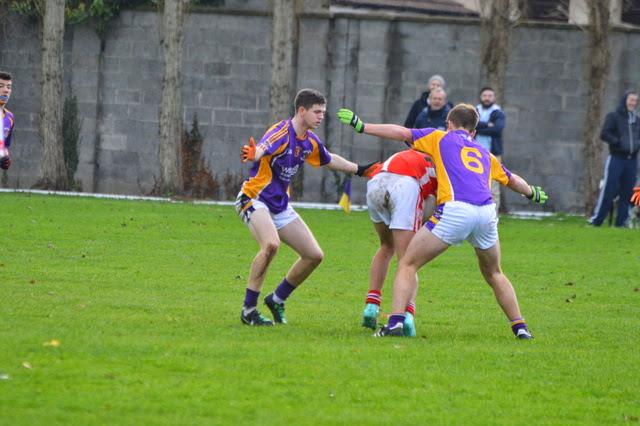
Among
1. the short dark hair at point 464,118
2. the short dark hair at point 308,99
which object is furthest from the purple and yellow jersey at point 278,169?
the short dark hair at point 464,118

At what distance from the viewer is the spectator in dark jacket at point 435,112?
14305mm

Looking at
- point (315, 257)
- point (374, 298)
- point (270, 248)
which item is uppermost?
point (270, 248)

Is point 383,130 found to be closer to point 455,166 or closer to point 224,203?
point 455,166

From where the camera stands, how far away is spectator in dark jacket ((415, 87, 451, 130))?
14.3m

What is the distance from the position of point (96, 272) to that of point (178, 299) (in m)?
1.92

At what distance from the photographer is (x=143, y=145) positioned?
82.1 feet

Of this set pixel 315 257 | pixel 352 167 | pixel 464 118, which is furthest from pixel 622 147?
pixel 315 257

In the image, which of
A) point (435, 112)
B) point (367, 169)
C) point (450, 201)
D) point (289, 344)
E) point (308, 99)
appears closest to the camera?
point (289, 344)

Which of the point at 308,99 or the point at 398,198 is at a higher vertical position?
the point at 308,99

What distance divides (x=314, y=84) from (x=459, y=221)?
1692 cm

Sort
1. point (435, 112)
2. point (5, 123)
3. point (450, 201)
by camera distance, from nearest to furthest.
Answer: point (450, 201)
point (5, 123)
point (435, 112)

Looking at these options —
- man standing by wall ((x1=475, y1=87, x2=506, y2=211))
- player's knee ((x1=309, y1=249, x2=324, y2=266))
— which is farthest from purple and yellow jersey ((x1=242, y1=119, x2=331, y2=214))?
man standing by wall ((x1=475, y1=87, x2=506, y2=211))

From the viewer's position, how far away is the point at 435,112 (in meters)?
15.2

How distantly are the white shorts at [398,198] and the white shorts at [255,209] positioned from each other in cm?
74
